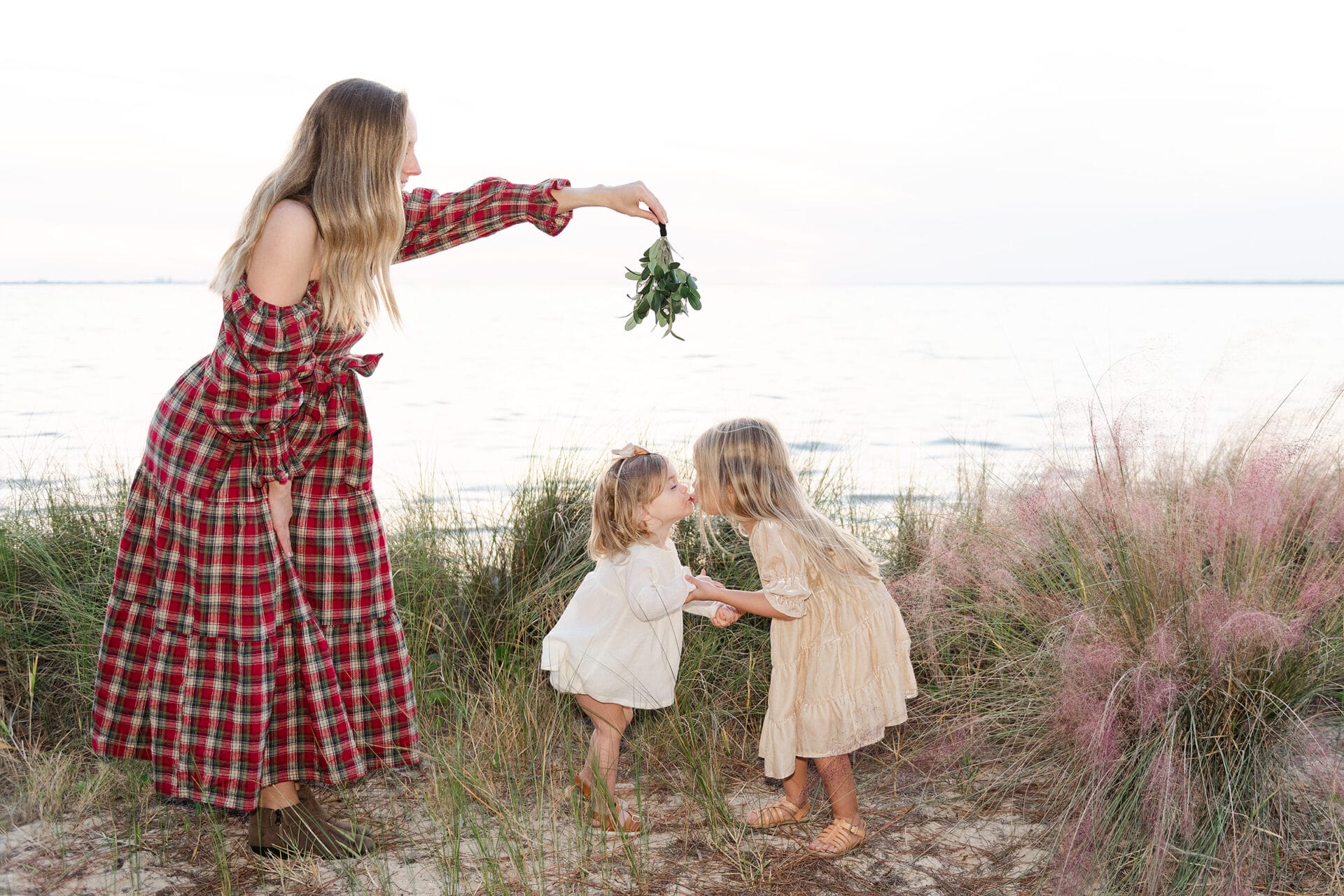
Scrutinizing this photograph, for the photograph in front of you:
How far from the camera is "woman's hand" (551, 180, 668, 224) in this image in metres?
3.30

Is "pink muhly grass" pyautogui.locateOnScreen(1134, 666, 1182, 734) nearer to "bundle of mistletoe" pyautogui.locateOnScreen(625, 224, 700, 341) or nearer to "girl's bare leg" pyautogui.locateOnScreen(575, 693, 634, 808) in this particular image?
"girl's bare leg" pyautogui.locateOnScreen(575, 693, 634, 808)

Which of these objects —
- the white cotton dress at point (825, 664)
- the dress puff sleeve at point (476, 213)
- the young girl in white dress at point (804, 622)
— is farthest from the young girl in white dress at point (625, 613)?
the dress puff sleeve at point (476, 213)

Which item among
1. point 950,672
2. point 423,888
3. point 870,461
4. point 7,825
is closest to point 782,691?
point 950,672

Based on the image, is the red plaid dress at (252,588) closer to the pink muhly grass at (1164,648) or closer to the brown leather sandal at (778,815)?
the brown leather sandal at (778,815)

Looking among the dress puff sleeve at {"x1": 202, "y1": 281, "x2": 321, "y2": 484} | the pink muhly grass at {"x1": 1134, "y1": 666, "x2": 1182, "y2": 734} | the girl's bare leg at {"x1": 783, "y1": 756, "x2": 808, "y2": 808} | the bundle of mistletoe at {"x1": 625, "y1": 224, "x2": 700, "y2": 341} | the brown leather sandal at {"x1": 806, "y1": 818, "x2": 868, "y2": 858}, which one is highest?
the bundle of mistletoe at {"x1": 625, "y1": 224, "x2": 700, "y2": 341}

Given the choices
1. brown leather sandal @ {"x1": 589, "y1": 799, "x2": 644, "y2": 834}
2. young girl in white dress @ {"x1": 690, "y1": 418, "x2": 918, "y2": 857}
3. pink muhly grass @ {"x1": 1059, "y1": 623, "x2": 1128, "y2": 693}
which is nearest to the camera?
pink muhly grass @ {"x1": 1059, "y1": 623, "x2": 1128, "y2": 693}

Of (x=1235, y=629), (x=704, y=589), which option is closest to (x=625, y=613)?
(x=704, y=589)

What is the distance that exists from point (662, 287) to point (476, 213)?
627mm

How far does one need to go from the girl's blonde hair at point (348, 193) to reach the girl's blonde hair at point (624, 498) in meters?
0.86

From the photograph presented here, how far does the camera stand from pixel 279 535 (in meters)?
2.90

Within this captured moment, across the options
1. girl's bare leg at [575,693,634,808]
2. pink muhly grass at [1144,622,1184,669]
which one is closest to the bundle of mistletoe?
girl's bare leg at [575,693,634,808]

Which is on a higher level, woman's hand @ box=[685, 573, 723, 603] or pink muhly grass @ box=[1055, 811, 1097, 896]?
woman's hand @ box=[685, 573, 723, 603]

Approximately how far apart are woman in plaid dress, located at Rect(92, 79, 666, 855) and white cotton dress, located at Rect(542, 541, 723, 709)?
1.70 ft

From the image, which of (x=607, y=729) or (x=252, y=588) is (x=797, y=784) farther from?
(x=252, y=588)
